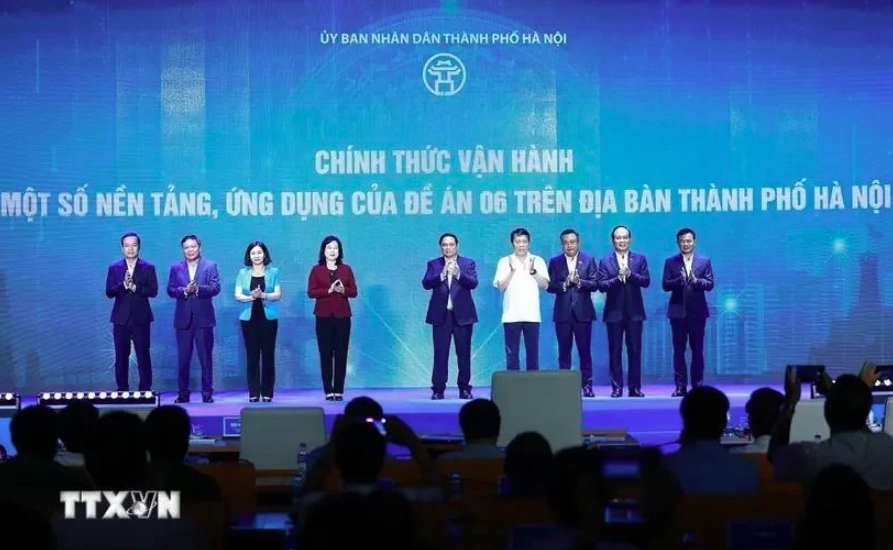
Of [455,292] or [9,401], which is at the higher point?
[455,292]

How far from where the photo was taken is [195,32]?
11.0 m

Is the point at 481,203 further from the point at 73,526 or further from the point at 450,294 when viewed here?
the point at 73,526

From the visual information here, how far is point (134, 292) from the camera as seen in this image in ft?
31.9

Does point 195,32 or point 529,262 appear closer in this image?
point 529,262

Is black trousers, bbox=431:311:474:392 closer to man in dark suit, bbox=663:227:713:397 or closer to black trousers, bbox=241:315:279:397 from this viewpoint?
black trousers, bbox=241:315:279:397

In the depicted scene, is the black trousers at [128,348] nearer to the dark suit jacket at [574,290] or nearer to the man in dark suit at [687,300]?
the dark suit jacket at [574,290]

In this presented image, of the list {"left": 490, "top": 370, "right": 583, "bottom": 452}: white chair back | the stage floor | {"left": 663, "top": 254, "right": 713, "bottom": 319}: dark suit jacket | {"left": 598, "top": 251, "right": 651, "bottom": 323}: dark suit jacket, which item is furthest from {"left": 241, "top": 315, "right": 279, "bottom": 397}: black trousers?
{"left": 490, "top": 370, "right": 583, "bottom": 452}: white chair back

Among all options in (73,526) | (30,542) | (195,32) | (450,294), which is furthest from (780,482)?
(195,32)

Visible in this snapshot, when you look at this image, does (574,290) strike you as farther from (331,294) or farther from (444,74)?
(444,74)

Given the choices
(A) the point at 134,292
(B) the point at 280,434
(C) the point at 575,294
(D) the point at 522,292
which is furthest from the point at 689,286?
(B) the point at 280,434

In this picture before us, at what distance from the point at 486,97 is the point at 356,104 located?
1.08m

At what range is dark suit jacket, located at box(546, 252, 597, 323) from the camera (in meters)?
9.93

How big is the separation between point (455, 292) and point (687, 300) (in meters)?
1.73

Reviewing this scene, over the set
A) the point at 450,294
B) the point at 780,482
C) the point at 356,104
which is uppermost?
the point at 356,104
